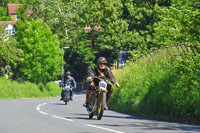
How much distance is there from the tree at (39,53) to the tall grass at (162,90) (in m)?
33.3

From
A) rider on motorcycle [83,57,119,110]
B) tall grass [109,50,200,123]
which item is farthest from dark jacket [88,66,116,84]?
tall grass [109,50,200,123]

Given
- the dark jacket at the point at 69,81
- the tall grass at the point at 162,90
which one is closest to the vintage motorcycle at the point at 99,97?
the tall grass at the point at 162,90

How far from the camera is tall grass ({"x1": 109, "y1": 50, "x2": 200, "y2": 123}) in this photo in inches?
581

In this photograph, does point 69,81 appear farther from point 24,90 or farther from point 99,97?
point 24,90

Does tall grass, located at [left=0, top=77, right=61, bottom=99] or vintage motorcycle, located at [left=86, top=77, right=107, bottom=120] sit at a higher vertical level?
tall grass, located at [left=0, top=77, right=61, bottom=99]

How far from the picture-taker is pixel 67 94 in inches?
1102

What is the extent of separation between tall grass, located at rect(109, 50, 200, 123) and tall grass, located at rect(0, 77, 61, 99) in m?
20.3

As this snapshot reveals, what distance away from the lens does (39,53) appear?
56.1m

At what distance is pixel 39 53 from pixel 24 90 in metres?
12.0

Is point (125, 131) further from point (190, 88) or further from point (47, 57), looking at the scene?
point (47, 57)

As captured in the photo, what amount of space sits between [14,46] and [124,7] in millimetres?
13479

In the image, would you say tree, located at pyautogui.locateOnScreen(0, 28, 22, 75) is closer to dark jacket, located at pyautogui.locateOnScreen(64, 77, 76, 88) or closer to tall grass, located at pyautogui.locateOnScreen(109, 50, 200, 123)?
dark jacket, located at pyautogui.locateOnScreen(64, 77, 76, 88)

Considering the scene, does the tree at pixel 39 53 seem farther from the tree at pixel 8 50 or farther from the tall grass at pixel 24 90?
the tall grass at pixel 24 90

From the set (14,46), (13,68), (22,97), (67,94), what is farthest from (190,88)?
(13,68)
